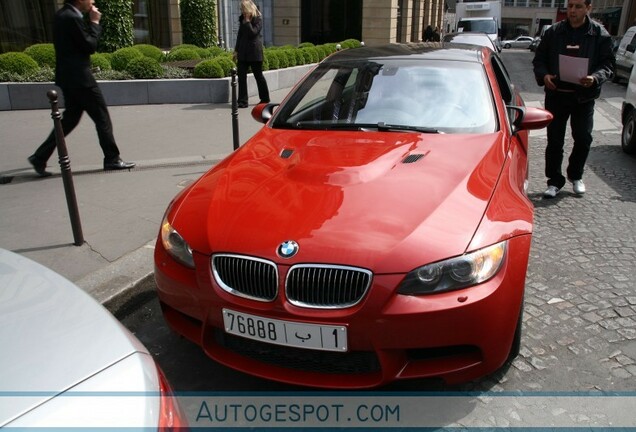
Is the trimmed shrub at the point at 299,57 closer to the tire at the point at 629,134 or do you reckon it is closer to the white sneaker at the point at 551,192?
the tire at the point at 629,134

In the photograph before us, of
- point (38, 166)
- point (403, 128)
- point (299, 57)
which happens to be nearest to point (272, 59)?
point (299, 57)

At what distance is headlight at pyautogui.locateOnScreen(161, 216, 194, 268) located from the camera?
274cm

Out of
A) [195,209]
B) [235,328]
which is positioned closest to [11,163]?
[195,209]

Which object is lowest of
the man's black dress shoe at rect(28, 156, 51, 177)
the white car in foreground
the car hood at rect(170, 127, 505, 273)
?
the man's black dress shoe at rect(28, 156, 51, 177)

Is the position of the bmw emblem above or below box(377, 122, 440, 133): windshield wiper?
below

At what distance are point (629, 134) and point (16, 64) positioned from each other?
10.3 m

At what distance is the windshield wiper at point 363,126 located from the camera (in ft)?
12.1

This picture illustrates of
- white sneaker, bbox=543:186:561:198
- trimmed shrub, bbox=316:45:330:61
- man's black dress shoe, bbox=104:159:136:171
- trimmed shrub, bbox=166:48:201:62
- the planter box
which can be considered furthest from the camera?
trimmed shrub, bbox=316:45:330:61

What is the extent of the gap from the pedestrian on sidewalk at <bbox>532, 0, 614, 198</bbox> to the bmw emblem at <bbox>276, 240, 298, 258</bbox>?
13.3ft

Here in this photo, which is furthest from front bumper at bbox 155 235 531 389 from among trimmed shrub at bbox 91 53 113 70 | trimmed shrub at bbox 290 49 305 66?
trimmed shrub at bbox 290 49 305 66

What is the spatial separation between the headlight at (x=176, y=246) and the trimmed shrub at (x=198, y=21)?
14340mm

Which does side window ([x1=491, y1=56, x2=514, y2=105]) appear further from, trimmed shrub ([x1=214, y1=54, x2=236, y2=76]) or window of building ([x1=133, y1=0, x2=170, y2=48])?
window of building ([x1=133, y1=0, x2=170, y2=48])

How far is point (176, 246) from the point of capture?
2.83 metres

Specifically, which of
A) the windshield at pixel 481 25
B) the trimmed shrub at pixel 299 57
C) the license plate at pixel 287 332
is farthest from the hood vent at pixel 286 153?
the windshield at pixel 481 25
